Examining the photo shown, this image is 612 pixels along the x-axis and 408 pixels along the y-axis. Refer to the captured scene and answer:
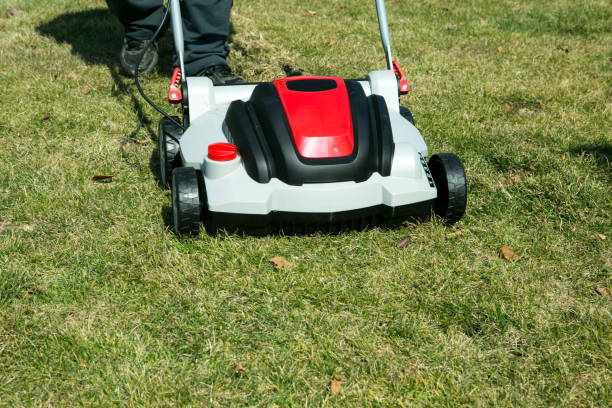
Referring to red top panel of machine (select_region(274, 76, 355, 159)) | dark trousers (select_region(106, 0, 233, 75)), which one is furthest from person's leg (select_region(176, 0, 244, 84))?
red top panel of machine (select_region(274, 76, 355, 159))

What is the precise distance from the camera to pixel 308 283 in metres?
1.87

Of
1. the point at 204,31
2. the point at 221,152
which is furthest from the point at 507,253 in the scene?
the point at 204,31

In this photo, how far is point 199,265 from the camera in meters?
1.94

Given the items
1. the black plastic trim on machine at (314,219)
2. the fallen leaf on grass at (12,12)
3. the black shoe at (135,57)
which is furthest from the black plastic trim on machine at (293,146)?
the fallen leaf on grass at (12,12)

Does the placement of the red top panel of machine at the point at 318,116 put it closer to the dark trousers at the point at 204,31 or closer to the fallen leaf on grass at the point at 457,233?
the fallen leaf on grass at the point at 457,233

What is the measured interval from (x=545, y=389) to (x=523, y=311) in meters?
0.31

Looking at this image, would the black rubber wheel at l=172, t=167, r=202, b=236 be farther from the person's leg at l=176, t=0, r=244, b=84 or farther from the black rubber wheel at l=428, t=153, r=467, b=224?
the person's leg at l=176, t=0, r=244, b=84

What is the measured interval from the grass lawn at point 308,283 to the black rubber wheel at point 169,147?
10cm

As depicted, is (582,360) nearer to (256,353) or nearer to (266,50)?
(256,353)

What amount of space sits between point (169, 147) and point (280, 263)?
0.74m

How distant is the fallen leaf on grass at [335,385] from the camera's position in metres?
1.47

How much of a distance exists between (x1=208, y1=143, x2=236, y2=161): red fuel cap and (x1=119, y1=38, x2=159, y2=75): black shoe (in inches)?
82.7

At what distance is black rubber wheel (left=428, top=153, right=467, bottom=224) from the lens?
6.74 feet

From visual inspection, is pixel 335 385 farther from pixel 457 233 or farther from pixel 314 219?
pixel 457 233
